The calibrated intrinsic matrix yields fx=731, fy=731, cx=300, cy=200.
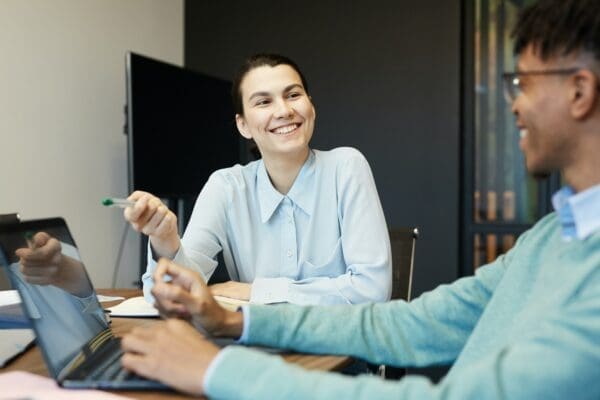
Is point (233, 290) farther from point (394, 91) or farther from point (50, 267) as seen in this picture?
point (394, 91)

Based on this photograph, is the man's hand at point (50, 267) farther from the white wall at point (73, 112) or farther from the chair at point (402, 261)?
the white wall at point (73, 112)

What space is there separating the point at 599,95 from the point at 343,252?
1.00 metres

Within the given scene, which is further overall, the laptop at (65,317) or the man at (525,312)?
the laptop at (65,317)

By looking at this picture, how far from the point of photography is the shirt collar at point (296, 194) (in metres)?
1.97

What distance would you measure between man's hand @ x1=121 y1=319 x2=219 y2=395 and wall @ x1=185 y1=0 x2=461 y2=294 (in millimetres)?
3115

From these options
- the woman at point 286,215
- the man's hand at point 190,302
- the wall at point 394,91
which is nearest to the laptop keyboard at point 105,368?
the man's hand at point 190,302

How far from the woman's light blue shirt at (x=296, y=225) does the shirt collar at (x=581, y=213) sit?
79 centimetres

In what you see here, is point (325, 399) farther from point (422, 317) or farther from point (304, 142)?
point (304, 142)

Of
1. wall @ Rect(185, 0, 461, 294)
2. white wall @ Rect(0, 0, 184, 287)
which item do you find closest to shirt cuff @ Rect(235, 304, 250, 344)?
white wall @ Rect(0, 0, 184, 287)

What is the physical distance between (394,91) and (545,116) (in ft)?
10.3

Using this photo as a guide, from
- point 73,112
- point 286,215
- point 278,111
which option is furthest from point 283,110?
point 73,112

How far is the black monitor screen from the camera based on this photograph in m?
3.27

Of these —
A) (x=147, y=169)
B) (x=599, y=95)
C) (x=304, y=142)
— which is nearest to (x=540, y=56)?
(x=599, y=95)

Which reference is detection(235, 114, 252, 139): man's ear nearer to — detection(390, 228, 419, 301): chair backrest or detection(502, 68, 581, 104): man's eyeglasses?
detection(390, 228, 419, 301): chair backrest
